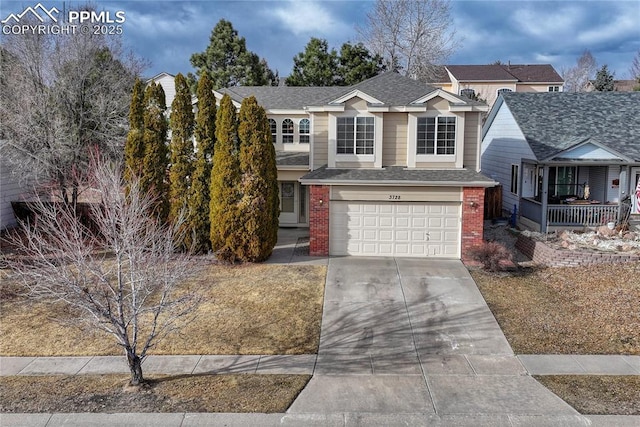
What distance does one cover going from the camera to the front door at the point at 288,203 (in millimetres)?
22078

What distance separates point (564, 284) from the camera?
14414mm

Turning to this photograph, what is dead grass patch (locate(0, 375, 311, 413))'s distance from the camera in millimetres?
8414

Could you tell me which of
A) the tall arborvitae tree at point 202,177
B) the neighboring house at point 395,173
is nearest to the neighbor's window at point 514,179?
the neighboring house at point 395,173

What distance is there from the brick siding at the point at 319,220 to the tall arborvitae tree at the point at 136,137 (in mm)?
5978

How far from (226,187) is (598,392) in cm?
1163

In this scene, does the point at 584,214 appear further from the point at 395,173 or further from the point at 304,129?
the point at 304,129

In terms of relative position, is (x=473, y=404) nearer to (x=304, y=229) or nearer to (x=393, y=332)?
(x=393, y=332)

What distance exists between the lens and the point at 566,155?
749 inches

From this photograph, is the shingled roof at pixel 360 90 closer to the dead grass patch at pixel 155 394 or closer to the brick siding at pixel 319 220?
the brick siding at pixel 319 220

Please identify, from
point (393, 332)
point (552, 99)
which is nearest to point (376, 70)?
point (552, 99)

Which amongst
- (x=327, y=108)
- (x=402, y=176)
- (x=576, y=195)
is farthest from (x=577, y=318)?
(x=576, y=195)

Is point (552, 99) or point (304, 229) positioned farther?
point (552, 99)

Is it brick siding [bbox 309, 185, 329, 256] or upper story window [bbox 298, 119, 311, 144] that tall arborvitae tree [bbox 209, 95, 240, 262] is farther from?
upper story window [bbox 298, 119, 311, 144]

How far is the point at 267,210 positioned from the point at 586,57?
209ft
